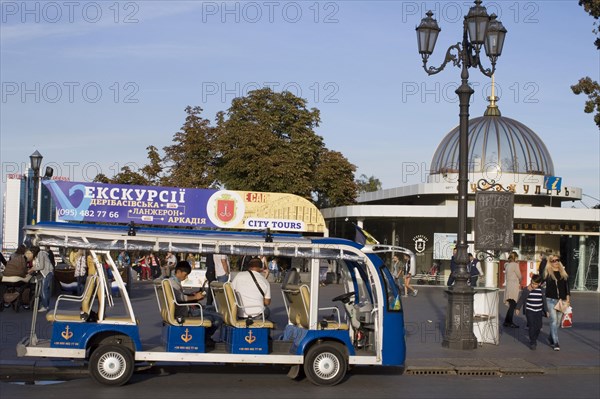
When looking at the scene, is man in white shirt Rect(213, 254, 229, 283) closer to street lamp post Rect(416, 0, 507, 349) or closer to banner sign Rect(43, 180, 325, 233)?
street lamp post Rect(416, 0, 507, 349)

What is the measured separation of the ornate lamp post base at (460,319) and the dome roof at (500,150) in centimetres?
3293

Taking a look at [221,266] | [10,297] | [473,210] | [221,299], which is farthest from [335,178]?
[221,299]

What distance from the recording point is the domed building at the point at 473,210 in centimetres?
4559

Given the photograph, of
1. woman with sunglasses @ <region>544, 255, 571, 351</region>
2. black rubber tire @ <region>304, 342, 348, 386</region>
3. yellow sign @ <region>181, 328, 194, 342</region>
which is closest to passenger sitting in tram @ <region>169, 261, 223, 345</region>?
yellow sign @ <region>181, 328, 194, 342</region>

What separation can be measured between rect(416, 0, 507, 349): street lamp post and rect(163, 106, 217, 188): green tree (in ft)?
119

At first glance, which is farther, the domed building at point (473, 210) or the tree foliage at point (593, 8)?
the domed building at point (473, 210)

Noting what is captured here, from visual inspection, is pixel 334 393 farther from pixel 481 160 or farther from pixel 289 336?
pixel 481 160

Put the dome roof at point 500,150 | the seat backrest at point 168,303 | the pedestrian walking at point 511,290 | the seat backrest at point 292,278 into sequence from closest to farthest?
the seat backrest at point 168,303, the seat backrest at point 292,278, the pedestrian walking at point 511,290, the dome roof at point 500,150

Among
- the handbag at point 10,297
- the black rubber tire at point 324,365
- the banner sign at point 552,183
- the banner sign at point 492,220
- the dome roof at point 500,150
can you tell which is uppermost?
the dome roof at point 500,150

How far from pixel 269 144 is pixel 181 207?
40.3 feet

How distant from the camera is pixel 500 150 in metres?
50.3

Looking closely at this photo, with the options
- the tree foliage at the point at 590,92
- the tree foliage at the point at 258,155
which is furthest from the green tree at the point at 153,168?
the tree foliage at the point at 590,92

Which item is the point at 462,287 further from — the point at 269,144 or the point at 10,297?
the point at 269,144

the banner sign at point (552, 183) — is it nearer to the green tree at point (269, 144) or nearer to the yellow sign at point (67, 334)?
the green tree at point (269, 144)
